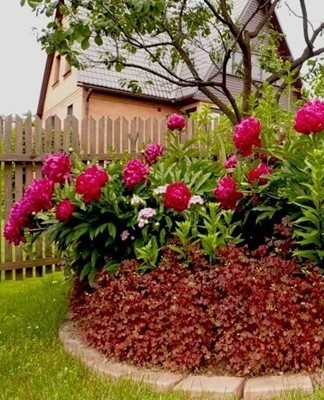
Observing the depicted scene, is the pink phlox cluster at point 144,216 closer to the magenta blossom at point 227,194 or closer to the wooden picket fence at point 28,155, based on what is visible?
the magenta blossom at point 227,194

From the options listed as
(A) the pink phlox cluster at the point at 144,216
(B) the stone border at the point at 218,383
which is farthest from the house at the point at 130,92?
(B) the stone border at the point at 218,383

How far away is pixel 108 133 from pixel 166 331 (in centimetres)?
399

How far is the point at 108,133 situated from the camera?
6137 millimetres

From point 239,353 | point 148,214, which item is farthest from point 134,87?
point 239,353

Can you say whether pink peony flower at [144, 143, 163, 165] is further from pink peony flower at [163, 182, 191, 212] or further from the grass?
the grass

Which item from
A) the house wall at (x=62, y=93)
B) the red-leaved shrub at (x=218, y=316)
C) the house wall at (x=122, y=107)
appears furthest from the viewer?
the house wall at (x=62, y=93)

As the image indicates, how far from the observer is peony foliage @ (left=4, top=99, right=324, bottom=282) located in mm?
2615

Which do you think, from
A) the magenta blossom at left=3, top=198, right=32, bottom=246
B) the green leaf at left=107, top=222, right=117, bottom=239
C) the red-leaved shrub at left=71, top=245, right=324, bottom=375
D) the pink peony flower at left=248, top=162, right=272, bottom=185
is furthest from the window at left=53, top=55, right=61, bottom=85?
the red-leaved shrub at left=71, top=245, right=324, bottom=375

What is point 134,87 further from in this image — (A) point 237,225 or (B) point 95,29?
(A) point 237,225

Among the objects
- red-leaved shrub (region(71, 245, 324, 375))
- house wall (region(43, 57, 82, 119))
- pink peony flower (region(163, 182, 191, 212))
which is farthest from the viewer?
house wall (region(43, 57, 82, 119))

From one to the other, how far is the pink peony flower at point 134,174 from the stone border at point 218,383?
1.10 metres

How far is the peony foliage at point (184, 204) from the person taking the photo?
2615 millimetres

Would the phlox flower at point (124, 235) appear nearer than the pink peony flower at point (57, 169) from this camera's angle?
Yes

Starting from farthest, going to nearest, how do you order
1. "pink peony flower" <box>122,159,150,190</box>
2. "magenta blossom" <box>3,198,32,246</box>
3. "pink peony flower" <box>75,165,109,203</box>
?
1. "magenta blossom" <box>3,198,32,246</box>
2. "pink peony flower" <box>122,159,150,190</box>
3. "pink peony flower" <box>75,165,109,203</box>
